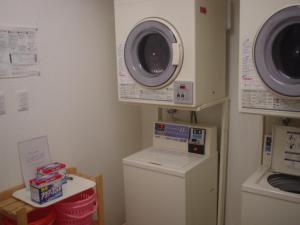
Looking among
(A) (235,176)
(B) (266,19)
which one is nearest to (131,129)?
(A) (235,176)

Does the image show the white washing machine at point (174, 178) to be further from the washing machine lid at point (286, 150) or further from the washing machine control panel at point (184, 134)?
the washing machine lid at point (286, 150)

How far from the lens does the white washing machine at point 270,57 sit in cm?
168

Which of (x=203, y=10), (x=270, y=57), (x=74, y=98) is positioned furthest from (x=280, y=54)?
(x=74, y=98)

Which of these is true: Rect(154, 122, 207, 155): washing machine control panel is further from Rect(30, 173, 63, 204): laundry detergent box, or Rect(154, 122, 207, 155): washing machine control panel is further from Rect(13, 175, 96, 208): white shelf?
Rect(30, 173, 63, 204): laundry detergent box

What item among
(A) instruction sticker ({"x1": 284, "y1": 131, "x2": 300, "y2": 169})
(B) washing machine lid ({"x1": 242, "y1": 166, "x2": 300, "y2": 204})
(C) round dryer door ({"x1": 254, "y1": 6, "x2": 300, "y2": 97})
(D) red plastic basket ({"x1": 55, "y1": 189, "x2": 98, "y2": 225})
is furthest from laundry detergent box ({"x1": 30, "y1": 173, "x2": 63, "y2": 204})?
(A) instruction sticker ({"x1": 284, "y1": 131, "x2": 300, "y2": 169})

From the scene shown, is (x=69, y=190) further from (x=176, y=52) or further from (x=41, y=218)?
(x=176, y=52)

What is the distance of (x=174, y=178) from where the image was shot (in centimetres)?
217

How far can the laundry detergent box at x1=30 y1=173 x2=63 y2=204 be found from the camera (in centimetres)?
176

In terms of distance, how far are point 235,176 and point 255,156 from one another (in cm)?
25

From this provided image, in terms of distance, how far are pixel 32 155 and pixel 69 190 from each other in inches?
13.8

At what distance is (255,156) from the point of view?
2.43 meters

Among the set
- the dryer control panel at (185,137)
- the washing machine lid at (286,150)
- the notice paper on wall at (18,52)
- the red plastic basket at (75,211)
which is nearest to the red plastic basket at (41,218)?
the red plastic basket at (75,211)

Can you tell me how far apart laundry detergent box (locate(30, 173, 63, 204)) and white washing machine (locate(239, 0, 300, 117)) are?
121cm

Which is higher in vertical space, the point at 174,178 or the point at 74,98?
the point at 74,98
